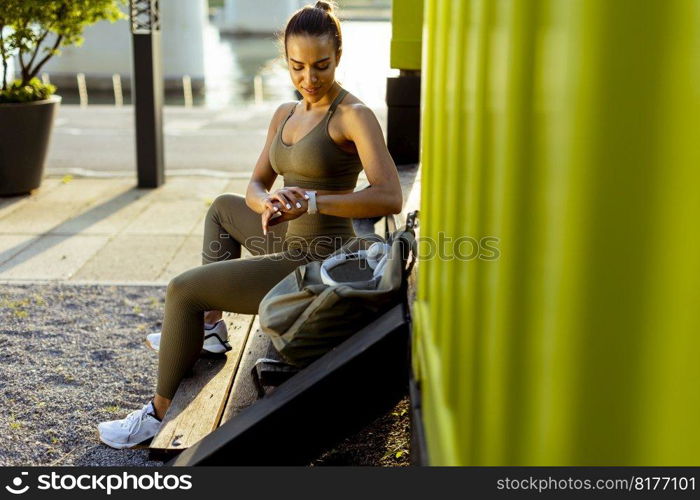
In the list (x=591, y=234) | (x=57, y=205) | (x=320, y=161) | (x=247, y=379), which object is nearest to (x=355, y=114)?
(x=320, y=161)

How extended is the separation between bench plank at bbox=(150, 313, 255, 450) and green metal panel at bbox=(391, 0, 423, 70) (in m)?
2.55

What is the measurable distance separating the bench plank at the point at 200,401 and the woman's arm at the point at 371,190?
76 cm

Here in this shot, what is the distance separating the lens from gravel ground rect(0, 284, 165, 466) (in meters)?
3.53

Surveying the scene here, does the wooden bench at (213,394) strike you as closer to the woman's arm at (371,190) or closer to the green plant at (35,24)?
the woman's arm at (371,190)

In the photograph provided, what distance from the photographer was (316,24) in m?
3.19

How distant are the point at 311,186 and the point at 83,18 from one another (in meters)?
6.23

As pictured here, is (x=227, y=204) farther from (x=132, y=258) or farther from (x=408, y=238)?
(x=132, y=258)

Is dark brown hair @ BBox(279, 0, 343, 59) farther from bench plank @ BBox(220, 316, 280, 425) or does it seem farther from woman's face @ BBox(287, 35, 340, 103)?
bench plank @ BBox(220, 316, 280, 425)

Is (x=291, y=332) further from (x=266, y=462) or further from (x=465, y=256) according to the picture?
(x=465, y=256)

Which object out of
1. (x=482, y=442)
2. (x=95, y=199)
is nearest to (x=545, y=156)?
(x=482, y=442)

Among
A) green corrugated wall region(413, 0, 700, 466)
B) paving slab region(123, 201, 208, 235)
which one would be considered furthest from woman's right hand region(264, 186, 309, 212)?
paving slab region(123, 201, 208, 235)

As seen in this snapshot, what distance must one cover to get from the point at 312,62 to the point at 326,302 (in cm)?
98

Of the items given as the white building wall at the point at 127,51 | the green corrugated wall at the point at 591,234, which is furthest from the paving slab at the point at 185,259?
the white building wall at the point at 127,51

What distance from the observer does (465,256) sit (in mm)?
1735
